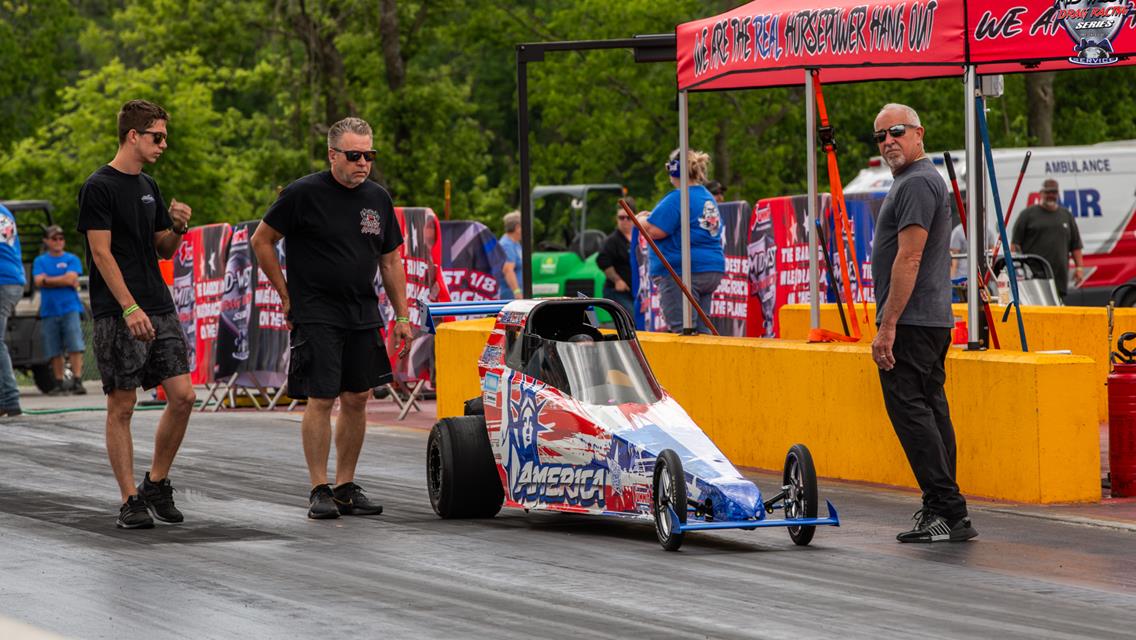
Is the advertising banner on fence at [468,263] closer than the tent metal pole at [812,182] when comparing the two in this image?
No

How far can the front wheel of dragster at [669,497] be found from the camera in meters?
8.50

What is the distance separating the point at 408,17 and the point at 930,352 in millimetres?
30077

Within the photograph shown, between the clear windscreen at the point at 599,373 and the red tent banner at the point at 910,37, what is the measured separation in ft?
9.22

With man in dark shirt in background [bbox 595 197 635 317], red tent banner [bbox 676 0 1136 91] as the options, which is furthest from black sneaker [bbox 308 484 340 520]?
man in dark shirt in background [bbox 595 197 635 317]

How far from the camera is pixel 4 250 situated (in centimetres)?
1809

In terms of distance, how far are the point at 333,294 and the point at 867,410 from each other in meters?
3.39

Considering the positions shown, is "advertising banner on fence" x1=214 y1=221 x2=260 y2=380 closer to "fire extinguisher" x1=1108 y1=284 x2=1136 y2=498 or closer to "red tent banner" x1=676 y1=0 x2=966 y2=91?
"red tent banner" x1=676 y1=0 x2=966 y2=91

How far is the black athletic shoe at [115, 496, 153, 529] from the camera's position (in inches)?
384

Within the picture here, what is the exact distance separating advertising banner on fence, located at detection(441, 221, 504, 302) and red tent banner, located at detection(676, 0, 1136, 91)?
18.4 feet

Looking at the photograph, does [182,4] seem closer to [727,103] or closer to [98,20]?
[727,103]

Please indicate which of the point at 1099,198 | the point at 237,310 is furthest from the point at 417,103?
the point at 237,310

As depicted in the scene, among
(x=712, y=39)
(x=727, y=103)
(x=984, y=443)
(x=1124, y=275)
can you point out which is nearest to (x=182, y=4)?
(x=727, y=103)

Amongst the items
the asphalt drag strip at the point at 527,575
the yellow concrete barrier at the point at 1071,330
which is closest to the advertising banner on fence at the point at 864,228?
the yellow concrete barrier at the point at 1071,330

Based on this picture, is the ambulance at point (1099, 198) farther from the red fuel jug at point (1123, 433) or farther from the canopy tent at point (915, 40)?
the red fuel jug at point (1123, 433)
